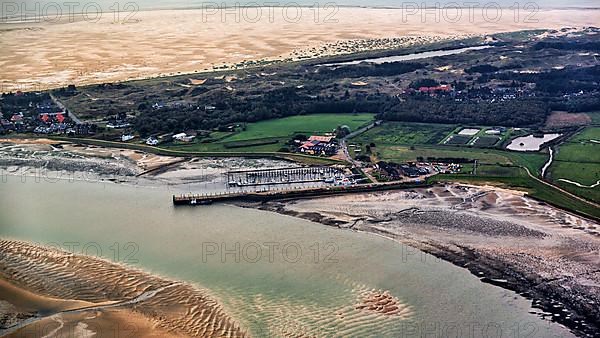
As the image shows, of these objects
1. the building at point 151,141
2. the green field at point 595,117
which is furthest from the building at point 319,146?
the green field at point 595,117

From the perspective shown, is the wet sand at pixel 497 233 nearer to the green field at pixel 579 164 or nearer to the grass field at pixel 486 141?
the green field at pixel 579 164

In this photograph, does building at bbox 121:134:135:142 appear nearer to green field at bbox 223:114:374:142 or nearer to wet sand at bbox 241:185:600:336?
green field at bbox 223:114:374:142

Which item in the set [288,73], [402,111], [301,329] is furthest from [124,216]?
[288,73]

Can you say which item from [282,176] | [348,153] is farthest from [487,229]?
[348,153]

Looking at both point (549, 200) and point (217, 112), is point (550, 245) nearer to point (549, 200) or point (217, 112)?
point (549, 200)

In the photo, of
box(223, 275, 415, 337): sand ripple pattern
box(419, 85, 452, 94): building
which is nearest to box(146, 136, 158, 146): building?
box(223, 275, 415, 337): sand ripple pattern

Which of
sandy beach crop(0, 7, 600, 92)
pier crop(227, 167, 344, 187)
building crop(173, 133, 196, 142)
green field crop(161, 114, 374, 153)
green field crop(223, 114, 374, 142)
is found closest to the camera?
pier crop(227, 167, 344, 187)

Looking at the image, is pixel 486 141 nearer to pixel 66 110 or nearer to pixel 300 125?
pixel 300 125
